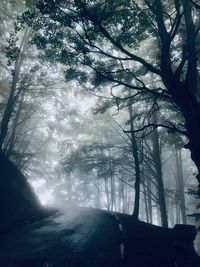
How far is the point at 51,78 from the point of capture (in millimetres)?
24906

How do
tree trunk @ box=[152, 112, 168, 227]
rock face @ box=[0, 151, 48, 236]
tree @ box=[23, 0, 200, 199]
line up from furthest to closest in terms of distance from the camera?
1. tree trunk @ box=[152, 112, 168, 227]
2. rock face @ box=[0, 151, 48, 236]
3. tree @ box=[23, 0, 200, 199]

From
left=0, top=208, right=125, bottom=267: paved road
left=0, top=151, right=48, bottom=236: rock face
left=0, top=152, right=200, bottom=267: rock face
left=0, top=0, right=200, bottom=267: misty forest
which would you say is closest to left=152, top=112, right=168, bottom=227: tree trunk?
left=0, top=0, right=200, bottom=267: misty forest

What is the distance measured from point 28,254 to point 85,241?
2.83 metres

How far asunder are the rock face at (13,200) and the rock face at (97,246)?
673 millimetres

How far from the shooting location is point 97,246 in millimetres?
12148

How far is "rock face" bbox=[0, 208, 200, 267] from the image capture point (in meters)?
10.1

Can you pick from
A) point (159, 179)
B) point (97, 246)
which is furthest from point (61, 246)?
point (159, 179)

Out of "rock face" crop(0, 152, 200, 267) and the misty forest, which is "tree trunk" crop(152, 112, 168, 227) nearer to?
the misty forest

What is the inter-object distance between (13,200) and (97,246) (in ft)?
24.5

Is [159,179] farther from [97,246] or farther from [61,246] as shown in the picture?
[61,246]

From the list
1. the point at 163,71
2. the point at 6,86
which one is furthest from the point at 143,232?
the point at 6,86

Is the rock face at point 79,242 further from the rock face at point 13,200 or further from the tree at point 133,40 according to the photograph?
the tree at point 133,40

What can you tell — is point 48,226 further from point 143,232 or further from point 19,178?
point 19,178

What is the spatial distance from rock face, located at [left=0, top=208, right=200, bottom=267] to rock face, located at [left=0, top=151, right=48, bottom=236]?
0.67 metres
